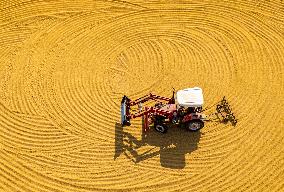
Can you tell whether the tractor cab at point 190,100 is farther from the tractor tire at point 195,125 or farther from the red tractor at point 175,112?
the tractor tire at point 195,125

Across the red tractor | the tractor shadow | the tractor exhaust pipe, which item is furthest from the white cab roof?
the tractor exhaust pipe

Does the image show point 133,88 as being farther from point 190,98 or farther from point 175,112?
point 190,98

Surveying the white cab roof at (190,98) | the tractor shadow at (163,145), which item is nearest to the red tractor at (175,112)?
the white cab roof at (190,98)

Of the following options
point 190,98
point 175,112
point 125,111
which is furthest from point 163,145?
point 190,98

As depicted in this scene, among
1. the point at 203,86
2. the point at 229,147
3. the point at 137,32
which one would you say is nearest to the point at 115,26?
the point at 137,32

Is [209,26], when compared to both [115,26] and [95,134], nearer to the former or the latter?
[115,26]

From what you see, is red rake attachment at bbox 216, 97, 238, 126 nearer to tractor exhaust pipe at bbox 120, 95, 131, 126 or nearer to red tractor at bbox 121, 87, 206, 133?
red tractor at bbox 121, 87, 206, 133

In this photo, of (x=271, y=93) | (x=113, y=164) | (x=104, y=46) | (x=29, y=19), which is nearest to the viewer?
(x=113, y=164)

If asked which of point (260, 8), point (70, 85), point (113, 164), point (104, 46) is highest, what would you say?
point (260, 8)
